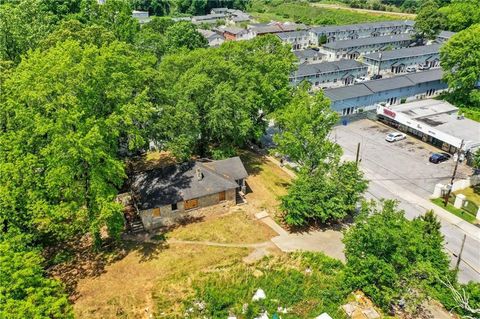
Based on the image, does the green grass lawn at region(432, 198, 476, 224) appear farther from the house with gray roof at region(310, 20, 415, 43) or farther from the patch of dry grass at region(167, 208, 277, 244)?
the house with gray roof at region(310, 20, 415, 43)

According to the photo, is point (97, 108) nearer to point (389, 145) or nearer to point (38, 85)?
point (38, 85)

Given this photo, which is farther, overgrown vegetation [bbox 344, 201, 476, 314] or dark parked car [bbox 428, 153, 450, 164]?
dark parked car [bbox 428, 153, 450, 164]

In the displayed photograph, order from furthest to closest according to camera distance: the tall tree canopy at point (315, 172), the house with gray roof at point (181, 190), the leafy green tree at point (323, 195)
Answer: the house with gray roof at point (181, 190), the tall tree canopy at point (315, 172), the leafy green tree at point (323, 195)

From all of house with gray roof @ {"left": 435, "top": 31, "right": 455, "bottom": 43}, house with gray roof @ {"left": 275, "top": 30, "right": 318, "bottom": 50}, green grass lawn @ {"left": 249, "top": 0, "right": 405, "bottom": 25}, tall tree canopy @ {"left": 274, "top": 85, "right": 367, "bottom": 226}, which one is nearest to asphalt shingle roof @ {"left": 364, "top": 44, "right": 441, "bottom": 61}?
house with gray roof @ {"left": 435, "top": 31, "right": 455, "bottom": 43}

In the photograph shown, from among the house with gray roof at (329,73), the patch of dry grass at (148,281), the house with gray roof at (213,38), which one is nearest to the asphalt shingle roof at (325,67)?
the house with gray roof at (329,73)

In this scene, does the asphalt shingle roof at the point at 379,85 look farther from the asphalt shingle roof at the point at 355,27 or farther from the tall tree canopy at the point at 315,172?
the asphalt shingle roof at the point at 355,27

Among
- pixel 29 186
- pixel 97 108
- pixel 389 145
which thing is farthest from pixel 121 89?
pixel 389 145

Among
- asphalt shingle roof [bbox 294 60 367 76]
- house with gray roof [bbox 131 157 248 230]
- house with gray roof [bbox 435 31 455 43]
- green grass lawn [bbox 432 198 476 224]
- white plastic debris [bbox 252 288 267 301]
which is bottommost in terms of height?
green grass lawn [bbox 432 198 476 224]
